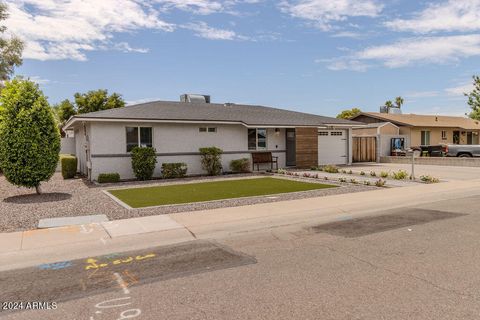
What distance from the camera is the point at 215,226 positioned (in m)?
8.22

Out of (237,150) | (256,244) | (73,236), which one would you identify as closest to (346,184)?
(237,150)

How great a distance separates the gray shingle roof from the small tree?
13.8 ft

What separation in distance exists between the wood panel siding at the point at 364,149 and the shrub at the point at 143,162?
16.5m

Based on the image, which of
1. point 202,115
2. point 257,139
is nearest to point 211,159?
point 202,115

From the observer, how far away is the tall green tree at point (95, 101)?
50.6m

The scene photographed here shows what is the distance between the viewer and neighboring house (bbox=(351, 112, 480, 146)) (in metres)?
36.2

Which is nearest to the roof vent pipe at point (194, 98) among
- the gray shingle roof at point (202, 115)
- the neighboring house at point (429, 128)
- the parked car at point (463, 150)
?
the gray shingle roof at point (202, 115)

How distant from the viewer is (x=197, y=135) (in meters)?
20.1

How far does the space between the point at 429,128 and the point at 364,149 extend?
12.7 metres

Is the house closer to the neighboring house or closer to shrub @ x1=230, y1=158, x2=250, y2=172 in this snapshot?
shrub @ x1=230, y1=158, x2=250, y2=172

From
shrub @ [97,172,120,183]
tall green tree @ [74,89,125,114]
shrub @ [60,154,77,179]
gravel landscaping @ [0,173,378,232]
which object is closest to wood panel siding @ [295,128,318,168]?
gravel landscaping @ [0,173,378,232]

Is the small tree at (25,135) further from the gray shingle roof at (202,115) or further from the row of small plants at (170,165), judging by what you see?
the row of small plants at (170,165)

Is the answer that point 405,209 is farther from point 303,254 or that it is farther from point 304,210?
point 303,254

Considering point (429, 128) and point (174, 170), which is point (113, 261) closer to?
point (174, 170)
